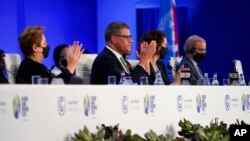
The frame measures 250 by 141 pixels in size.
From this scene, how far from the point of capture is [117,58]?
4.65m

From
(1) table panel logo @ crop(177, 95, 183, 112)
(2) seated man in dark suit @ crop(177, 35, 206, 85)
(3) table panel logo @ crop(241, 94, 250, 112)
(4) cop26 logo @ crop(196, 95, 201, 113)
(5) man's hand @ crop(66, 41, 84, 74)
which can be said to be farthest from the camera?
(2) seated man in dark suit @ crop(177, 35, 206, 85)

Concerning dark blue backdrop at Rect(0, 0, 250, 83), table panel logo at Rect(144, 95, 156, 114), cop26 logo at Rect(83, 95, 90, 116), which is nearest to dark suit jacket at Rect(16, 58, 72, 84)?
table panel logo at Rect(144, 95, 156, 114)

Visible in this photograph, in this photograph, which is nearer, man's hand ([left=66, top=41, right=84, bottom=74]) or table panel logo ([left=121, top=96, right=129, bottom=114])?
table panel logo ([left=121, top=96, right=129, bottom=114])

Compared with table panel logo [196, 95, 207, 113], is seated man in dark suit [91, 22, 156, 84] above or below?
above

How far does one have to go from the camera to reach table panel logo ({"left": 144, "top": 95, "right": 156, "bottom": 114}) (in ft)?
10.9

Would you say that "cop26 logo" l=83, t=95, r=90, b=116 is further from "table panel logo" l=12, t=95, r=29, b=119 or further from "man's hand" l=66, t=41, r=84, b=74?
"man's hand" l=66, t=41, r=84, b=74

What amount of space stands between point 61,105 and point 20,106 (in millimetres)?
229

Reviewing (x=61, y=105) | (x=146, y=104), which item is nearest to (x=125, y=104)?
(x=146, y=104)

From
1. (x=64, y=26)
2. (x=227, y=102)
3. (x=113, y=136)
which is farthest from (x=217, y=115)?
(x=64, y=26)

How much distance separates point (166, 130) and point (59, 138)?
80 cm

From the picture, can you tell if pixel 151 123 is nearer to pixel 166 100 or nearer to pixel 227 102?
pixel 166 100

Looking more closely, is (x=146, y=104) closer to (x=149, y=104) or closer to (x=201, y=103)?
(x=149, y=104)

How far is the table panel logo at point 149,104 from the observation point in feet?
10.9

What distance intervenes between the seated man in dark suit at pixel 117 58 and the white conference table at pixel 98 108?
0.86 m
